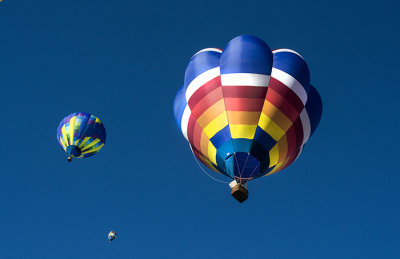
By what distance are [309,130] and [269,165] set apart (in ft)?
5.82

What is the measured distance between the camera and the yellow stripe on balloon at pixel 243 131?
1179 cm

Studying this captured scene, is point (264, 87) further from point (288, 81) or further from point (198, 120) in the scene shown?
point (198, 120)

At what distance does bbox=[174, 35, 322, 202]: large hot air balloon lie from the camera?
11.9 m

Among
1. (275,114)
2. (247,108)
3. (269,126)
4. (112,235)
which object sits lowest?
(269,126)

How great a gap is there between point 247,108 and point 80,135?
36.2 ft

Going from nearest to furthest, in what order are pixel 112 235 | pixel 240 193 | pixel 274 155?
pixel 240 193, pixel 274 155, pixel 112 235

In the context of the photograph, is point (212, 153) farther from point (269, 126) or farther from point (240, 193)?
point (269, 126)

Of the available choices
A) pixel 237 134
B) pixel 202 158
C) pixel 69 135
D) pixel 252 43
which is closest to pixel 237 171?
pixel 237 134

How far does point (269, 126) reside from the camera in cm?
1196

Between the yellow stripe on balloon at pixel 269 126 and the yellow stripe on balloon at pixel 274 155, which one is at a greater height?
the yellow stripe on balloon at pixel 269 126

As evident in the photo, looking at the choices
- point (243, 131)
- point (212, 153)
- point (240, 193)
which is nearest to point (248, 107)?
point (243, 131)

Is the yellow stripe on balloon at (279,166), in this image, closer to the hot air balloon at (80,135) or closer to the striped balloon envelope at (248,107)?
the striped balloon envelope at (248,107)

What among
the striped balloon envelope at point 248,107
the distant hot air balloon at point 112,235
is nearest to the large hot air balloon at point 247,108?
the striped balloon envelope at point 248,107

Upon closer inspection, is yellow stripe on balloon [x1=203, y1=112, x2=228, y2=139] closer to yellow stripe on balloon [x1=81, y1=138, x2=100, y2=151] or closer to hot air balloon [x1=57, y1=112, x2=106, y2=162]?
hot air balloon [x1=57, y1=112, x2=106, y2=162]
